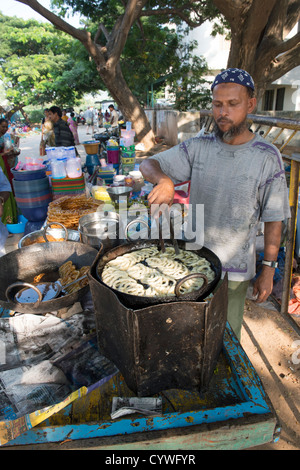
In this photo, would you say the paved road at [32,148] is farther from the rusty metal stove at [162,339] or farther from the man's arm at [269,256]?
the rusty metal stove at [162,339]

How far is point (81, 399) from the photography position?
1.58 m

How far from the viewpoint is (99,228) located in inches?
122

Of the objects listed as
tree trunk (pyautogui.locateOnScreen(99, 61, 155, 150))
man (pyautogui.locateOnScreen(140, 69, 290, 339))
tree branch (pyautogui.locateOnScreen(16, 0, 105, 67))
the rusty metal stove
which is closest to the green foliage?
tree trunk (pyautogui.locateOnScreen(99, 61, 155, 150))

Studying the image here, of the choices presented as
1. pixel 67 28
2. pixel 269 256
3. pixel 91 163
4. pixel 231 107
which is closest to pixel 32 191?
pixel 91 163

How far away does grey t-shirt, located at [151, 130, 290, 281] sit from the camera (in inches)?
86.3

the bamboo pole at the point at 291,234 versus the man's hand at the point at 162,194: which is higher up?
the man's hand at the point at 162,194

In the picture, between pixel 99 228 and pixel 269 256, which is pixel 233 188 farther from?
pixel 99 228

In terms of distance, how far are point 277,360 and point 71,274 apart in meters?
2.67

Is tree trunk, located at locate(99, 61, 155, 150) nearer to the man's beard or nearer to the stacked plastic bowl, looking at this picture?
the stacked plastic bowl

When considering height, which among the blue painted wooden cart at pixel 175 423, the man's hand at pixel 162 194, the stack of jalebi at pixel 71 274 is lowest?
the blue painted wooden cart at pixel 175 423

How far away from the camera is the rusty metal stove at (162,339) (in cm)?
137

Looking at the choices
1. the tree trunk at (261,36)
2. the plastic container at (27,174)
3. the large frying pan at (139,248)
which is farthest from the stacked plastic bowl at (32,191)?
the tree trunk at (261,36)

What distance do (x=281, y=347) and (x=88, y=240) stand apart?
8.98 ft

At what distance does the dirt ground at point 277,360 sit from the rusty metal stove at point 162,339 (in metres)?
1.83
